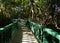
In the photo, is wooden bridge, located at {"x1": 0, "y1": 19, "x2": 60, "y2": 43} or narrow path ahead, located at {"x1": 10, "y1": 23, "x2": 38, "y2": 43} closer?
wooden bridge, located at {"x1": 0, "y1": 19, "x2": 60, "y2": 43}

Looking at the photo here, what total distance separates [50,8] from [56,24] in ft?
4.99

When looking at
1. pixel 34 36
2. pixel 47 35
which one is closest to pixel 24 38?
pixel 34 36

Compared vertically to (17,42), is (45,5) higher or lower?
higher

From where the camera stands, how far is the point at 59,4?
13.0m

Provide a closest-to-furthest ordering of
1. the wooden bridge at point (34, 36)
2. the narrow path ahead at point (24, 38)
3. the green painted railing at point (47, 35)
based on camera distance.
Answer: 1. the green painted railing at point (47, 35)
2. the wooden bridge at point (34, 36)
3. the narrow path ahead at point (24, 38)

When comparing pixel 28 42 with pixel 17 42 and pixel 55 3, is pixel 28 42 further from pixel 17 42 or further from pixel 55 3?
pixel 55 3

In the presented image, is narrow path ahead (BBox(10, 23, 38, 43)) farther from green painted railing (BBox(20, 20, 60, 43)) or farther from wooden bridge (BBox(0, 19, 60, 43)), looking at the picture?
green painted railing (BBox(20, 20, 60, 43))

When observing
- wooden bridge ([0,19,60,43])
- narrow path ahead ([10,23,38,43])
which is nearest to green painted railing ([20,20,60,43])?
wooden bridge ([0,19,60,43])

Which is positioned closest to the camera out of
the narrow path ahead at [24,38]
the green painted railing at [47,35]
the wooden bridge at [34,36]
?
the green painted railing at [47,35]

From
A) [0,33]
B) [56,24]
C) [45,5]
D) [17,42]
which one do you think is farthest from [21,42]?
[0,33]

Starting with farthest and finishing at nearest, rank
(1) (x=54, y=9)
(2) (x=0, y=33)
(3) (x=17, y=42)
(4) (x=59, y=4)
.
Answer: (1) (x=54, y=9) → (4) (x=59, y=4) → (3) (x=17, y=42) → (2) (x=0, y=33)

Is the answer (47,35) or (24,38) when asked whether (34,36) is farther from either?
(47,35)

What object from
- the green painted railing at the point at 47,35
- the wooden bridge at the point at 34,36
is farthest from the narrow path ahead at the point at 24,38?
the green painted railing at the point at 47,35

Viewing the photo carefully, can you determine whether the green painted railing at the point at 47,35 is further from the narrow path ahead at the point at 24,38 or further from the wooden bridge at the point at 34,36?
the narrow path ahead at the point at 24,38
